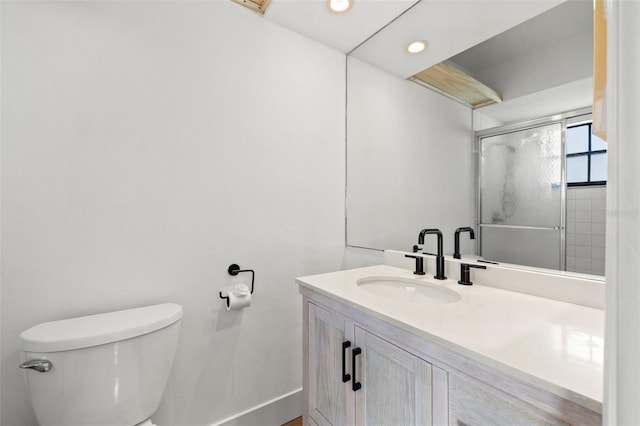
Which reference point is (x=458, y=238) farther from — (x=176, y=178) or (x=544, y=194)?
(x=176, y=178)

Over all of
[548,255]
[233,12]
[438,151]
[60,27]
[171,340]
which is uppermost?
[233,12]

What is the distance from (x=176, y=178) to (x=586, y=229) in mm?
1601

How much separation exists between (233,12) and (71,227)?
1.26 metres

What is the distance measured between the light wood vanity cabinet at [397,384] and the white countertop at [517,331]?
4 cm

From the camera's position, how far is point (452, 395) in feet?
2.23

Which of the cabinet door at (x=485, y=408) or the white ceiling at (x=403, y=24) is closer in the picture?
the cabinet door at (x=485, y=408)

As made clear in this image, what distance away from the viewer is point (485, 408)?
0.62 metres

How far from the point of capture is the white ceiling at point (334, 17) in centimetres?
147

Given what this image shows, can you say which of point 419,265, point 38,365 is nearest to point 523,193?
point 419,265

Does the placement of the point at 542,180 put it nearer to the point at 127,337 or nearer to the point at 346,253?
the point at 346,253

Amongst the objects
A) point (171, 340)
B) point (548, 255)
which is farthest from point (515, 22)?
point (171, 340)

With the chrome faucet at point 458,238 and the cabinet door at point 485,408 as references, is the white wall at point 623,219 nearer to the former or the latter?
the cabinet door at point 485,408

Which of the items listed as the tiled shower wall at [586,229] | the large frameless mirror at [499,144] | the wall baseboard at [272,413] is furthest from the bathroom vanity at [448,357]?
the wall baseboard at [272,413]

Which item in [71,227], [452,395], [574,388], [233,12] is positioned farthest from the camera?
[233,12]
